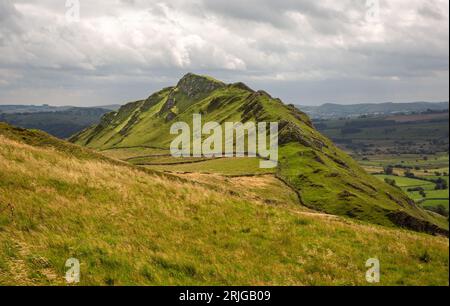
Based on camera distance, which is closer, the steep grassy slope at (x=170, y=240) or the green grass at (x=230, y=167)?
the steep grassy slope at (x=170, y=240)

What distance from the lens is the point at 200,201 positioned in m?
20.6

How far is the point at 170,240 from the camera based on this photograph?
1578 centimetres

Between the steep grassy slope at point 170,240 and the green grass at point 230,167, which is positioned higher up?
the steep grassy slope at point 170,240

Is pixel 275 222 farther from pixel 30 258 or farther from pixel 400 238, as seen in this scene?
pixel 30 258

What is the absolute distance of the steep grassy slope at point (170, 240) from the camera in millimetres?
13227

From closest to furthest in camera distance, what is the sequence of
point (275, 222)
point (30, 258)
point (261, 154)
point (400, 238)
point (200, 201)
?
point (30, 258)
point (400, 238)
point (275, 222)
point (200, 201)
point (261, 154)

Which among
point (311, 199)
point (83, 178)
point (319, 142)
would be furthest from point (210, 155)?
point (83, 178)

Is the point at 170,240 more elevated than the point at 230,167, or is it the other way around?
the point at 170,240

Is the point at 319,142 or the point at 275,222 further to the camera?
the point at 319,142

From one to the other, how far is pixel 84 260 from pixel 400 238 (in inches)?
522

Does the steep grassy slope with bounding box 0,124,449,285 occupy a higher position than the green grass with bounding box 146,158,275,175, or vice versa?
the steep grassy slope with bounding box 0,124,449,285

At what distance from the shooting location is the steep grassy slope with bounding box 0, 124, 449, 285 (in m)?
13.2

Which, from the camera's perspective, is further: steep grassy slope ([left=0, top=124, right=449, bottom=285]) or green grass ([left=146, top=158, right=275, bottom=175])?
green grass ([left=146, top=158, right=275, bottom=175])

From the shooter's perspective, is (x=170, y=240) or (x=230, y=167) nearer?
(x=170, y=240)
